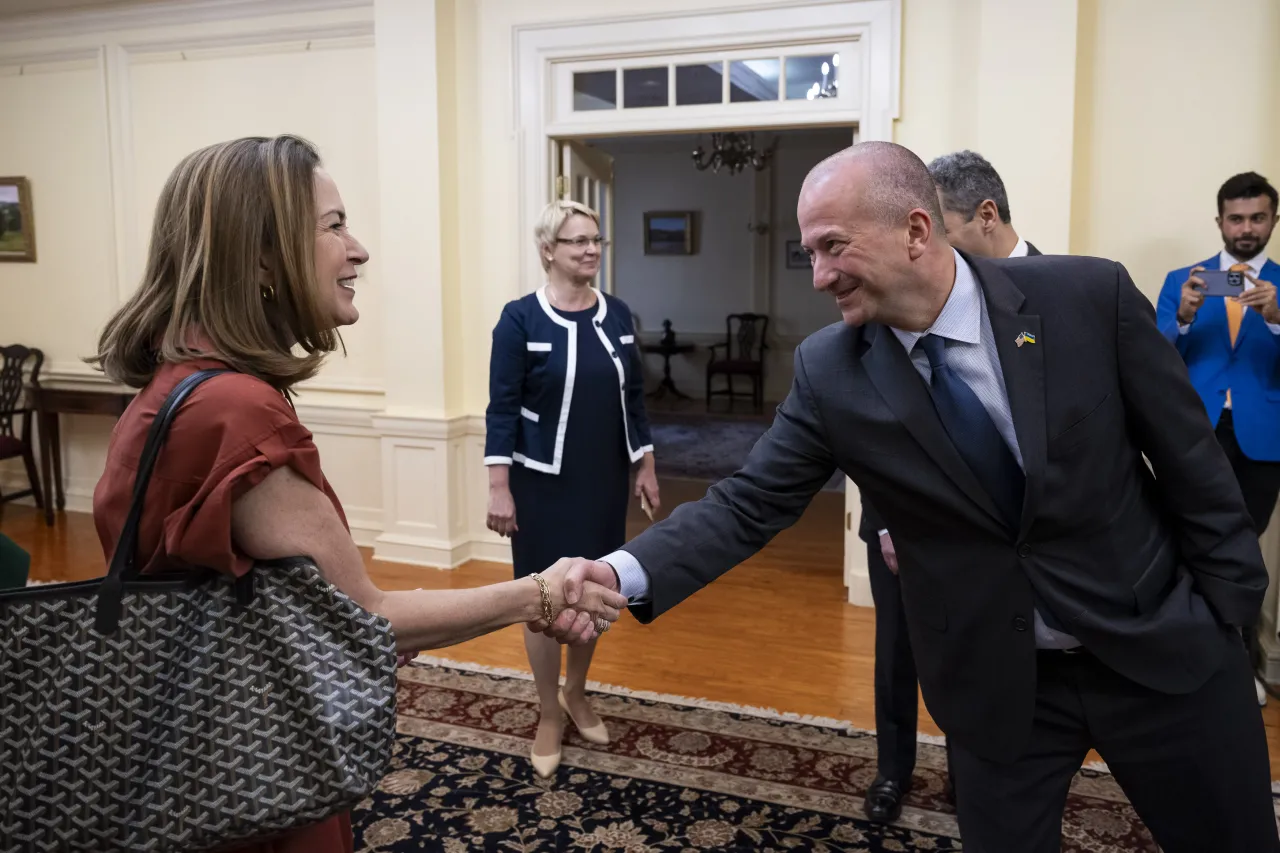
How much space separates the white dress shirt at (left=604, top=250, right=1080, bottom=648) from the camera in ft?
5.21

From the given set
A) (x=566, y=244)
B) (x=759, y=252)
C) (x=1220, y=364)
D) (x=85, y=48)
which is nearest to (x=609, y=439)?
(x=566, y=244)

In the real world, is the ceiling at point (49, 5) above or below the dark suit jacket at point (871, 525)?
above

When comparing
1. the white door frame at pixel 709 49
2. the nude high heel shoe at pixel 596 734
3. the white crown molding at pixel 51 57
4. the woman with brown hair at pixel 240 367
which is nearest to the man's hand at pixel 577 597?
the woman with brown hair at pixel 240 367

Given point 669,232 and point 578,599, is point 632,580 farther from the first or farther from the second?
point 669,232

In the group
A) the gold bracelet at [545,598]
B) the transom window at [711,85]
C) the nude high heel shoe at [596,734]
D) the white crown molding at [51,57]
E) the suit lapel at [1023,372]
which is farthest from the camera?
the white crown molding at [51,57]

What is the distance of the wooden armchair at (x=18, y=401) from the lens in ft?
21.3

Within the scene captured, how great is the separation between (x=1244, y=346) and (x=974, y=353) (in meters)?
2.50

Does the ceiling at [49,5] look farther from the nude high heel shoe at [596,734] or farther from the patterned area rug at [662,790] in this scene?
the nude high heel shoe at [596,734]

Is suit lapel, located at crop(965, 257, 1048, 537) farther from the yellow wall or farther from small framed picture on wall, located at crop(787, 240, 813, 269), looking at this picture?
small framed picture on wall, located at crop(787, 240, 813, 269)

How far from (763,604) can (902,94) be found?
2502mm

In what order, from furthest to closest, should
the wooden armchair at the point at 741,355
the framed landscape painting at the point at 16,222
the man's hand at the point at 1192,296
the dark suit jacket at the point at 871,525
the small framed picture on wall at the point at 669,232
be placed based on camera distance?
the small framed picture on wall at the point at 669,232, the wooden armchair at the point at 741,355, the framed landscape painting at the point at 16,222, the man's hand at the point at 1192,296, the dark suit jacket at the point at 871,525

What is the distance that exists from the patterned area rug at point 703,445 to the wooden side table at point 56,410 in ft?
11.7

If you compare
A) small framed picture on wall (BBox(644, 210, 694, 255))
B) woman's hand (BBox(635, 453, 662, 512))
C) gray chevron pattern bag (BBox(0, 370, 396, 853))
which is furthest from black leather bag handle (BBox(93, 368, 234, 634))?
small framed picture on wall (BBox(644, 210, 694, 255))

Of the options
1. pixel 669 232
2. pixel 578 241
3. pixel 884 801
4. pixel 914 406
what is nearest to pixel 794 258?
pixel 669 232
